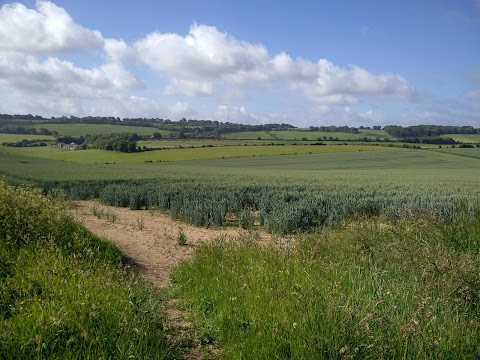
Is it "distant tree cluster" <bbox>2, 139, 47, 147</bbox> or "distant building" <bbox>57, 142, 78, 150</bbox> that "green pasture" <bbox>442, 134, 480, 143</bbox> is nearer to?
"distant building" <bbox>57, 142, 78, 150</bbox>

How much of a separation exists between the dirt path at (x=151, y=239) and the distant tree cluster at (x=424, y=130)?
10710cm

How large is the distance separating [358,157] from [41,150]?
61.6 meters

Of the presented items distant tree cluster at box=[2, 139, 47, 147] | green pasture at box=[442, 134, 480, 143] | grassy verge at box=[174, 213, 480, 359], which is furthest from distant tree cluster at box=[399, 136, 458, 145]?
grassy verge at box=[174, 213, 480, 359]

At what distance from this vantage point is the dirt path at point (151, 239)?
858 centimetres

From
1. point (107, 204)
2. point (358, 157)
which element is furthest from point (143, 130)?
point (107, 204)

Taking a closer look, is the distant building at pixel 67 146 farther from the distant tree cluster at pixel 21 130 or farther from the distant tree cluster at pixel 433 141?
the distant tree cluster at pixel 433 141

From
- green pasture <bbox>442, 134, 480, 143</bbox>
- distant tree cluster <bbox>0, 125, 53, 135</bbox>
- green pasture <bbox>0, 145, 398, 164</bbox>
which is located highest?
green pasture <bbox>442, 134, 480, 143</bbox>

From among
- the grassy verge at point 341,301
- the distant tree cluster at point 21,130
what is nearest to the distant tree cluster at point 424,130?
the distant tree cluster at point 21,130

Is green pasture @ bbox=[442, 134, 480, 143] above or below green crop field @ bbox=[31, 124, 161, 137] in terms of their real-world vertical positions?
above

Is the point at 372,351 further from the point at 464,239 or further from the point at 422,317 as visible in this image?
the point at 464,239

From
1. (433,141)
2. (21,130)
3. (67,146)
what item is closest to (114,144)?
(67,146)

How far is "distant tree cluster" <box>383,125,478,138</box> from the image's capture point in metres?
110

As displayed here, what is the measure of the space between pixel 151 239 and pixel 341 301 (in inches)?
335

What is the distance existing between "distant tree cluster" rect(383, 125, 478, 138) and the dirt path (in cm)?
10710
